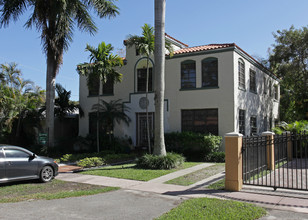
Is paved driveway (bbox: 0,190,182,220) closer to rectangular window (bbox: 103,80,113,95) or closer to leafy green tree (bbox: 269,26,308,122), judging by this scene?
rectangular window (bbox: 103,80,113,95)

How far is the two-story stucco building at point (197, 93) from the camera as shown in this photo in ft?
50.9

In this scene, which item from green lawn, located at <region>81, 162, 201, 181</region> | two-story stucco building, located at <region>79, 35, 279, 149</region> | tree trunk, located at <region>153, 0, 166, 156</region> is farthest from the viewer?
two-story stucco building, located at <region>79, 35, 279, 149</region>

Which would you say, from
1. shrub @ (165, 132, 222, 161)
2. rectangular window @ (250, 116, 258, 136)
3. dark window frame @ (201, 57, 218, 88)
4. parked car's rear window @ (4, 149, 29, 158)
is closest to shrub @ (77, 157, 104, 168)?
parked car's rear window @ (4, 149, 29, 158)

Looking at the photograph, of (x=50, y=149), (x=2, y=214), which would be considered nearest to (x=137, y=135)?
(x=50, y=149)

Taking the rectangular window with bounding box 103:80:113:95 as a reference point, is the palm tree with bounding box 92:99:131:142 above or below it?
below

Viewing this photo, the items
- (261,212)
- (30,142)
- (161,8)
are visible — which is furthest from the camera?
(30,142)

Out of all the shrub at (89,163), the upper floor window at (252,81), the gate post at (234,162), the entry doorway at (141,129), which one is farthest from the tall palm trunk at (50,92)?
the upper floor window at (252,81)

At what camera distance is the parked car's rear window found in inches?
351

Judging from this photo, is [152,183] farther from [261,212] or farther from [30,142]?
[30,142]

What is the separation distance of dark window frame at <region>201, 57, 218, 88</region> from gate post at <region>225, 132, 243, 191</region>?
8.43m

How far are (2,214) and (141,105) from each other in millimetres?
12431

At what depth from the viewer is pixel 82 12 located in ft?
54.6

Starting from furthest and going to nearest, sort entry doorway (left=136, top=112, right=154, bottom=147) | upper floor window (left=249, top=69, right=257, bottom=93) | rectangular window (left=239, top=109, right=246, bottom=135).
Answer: upper floor window (left=249, top=69, right=257, bottom=93), entry doorway (left=136, top=112, right=154, bottom=147), rectangular window (left=239, top=109, right=246, bottom=135)

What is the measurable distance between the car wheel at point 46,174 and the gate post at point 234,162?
234 inches
